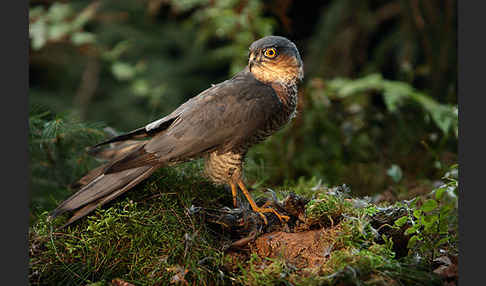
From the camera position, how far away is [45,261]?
1902mm

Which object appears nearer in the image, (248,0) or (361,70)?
(248,0)

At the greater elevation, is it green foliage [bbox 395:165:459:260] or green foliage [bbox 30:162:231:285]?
green foliage [bbox 395:165:459:260]

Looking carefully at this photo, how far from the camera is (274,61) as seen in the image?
221 centimetres

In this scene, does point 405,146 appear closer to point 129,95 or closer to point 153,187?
point 153,187

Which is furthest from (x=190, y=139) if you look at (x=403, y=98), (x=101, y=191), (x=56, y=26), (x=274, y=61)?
(x=56, y=26)

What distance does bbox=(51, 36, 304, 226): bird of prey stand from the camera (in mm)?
2078

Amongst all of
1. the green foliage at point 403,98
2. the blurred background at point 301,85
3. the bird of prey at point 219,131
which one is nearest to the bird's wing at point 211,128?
the bird of prey at point 219,131

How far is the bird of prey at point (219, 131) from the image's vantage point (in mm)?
2078

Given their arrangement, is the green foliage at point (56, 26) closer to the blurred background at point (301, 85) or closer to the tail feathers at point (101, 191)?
the blurred background at point (301, 85)

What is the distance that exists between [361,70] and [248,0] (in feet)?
4.90

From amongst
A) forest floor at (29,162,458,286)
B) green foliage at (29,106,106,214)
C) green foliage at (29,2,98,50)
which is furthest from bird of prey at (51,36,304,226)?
green foliage at (29,2,98,50)

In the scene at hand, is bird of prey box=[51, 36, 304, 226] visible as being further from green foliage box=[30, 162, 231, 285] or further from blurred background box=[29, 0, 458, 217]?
blurred background box=[29, 0, 458, 217]

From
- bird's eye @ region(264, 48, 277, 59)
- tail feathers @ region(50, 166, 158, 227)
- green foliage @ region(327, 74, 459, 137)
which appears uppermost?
bird's eye @ region(264, 48, 277, 59)

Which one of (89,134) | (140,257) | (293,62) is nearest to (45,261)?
(140,257)
